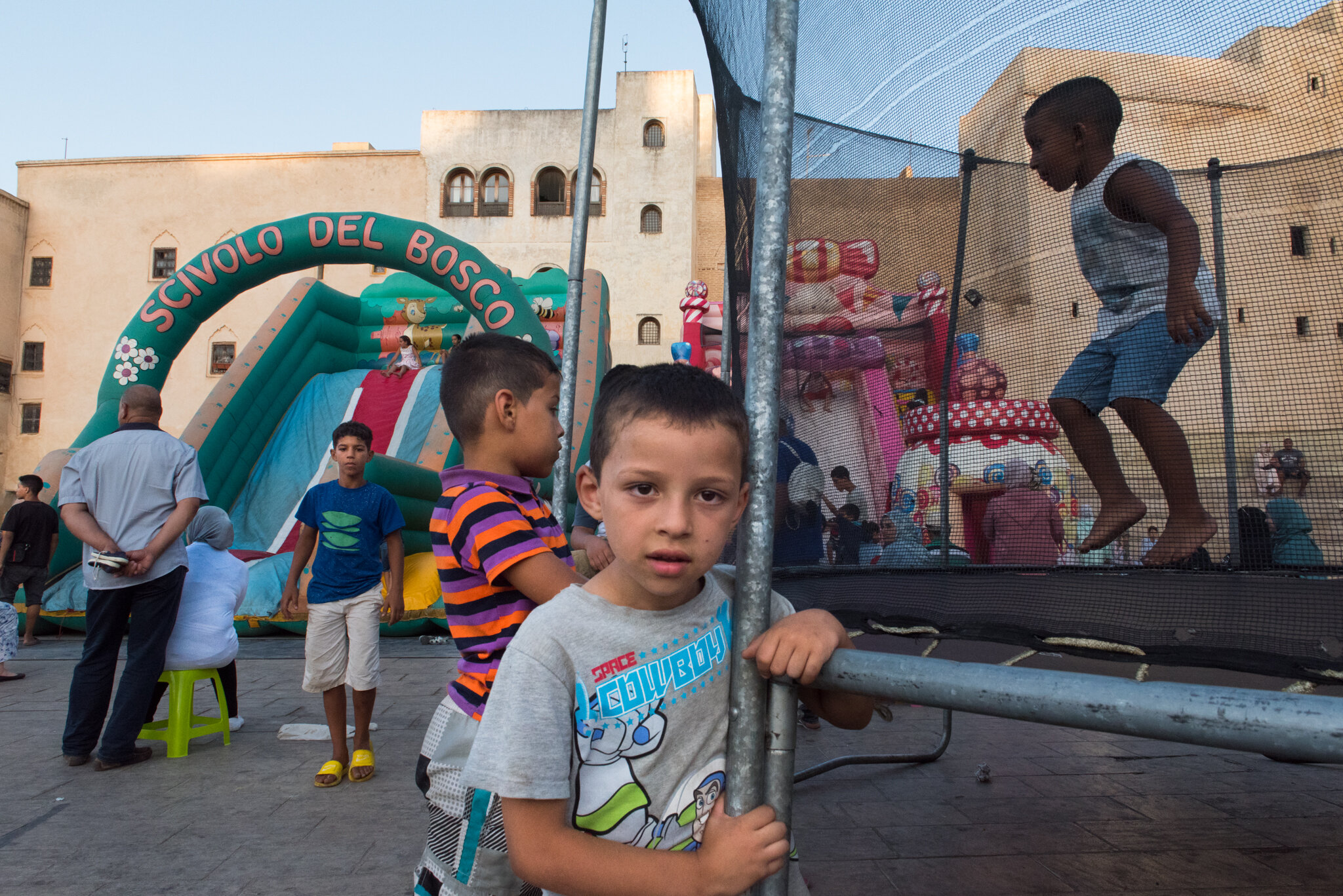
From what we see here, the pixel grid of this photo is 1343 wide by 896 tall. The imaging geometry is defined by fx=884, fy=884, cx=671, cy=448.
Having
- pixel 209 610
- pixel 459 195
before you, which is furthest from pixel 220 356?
pixel 209 610

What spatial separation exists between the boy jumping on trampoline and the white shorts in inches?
116

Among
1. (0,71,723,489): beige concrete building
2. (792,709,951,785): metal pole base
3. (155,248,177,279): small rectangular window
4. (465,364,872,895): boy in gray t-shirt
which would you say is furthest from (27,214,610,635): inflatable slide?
(155,248,177,279): small rectangular window

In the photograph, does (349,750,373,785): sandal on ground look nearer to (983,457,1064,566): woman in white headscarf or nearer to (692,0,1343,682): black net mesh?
(692,0,1343,682): black net mesh

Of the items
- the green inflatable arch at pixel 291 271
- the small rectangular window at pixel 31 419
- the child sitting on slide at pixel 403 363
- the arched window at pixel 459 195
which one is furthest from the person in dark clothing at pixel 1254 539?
the small rectangular window at pixel 31 419

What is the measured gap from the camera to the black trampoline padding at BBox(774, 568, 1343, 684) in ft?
4.29

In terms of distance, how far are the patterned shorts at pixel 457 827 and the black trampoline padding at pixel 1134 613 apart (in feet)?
2.50

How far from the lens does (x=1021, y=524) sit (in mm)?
1911

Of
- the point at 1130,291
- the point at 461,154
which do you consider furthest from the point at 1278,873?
the point at 461,154

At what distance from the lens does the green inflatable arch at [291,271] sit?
27.5 feet

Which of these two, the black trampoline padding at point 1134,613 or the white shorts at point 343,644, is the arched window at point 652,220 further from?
the black trampoline padding at point 1134,613

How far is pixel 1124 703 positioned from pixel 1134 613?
2.97 feet

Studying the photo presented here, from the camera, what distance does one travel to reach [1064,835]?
2.84 m

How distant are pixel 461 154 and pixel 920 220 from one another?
83.9 feet

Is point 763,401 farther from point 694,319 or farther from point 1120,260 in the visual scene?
point 694,319
